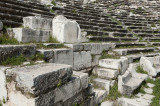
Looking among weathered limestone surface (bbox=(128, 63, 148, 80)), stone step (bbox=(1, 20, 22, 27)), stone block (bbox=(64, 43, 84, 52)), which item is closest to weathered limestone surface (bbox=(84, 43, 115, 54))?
stone block (bbox=(64, 43, 84, 52))

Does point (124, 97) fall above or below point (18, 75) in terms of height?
below

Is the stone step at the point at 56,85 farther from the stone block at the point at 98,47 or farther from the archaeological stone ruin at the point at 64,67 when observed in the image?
the stone block at the point at 98,47

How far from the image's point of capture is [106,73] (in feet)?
15.8

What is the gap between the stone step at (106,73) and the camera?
473 cm

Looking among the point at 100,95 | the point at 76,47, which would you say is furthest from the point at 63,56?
the point at 100,95

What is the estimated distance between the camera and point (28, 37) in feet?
13.7

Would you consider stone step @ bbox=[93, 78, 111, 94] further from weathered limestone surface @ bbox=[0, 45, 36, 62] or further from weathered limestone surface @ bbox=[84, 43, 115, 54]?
weathered limestone surface @ bbox=[0, 45, 36, 62]

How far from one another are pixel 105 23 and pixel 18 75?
7971 millimetres

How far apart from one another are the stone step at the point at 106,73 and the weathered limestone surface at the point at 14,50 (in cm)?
244

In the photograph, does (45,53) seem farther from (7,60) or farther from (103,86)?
(103,86)

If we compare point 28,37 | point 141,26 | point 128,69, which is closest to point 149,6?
point 141,26

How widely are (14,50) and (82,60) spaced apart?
8.25ft

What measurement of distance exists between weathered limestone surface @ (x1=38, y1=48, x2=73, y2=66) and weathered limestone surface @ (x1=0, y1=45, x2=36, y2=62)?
1.22ft

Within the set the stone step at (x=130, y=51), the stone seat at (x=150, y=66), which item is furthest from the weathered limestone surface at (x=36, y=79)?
the stone seat at (x=150, y=66)
